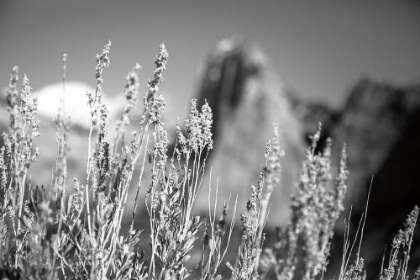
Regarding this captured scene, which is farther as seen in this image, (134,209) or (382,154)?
(382,154)

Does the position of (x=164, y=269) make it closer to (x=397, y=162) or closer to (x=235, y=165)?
(x=235, y=165)

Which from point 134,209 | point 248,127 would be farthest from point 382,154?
point 134,209

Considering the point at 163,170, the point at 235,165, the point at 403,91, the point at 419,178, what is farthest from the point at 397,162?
the point at 163,170

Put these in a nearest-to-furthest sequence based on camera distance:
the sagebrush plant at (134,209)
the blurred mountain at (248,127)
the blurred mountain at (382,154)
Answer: the sagebrush plant at (134,209)
the blurred mountain at (382,154)
the blurred mountain at (248,127)

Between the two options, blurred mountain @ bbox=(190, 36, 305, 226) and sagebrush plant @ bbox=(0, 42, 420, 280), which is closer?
sagebrush plant @ bbox=(0, 42, 420, 280)

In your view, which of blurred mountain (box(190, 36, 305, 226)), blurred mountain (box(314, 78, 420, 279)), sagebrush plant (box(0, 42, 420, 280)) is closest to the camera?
sagebrush plant (box(0, 42, 420, 280))

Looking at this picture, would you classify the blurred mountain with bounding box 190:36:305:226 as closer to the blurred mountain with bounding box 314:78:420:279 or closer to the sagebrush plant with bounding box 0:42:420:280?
the blurred mountain with bounding box 314:78:420:279

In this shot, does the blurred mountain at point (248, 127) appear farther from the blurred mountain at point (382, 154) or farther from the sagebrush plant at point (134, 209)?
the sagebrush plant at point (134, 209)

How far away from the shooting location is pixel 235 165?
18734 mm

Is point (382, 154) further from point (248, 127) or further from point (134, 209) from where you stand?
point (134, 209)

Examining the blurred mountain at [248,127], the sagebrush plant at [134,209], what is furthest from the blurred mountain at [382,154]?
the sagebrush plant at [134,209]

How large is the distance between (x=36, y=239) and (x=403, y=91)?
22.2 metres

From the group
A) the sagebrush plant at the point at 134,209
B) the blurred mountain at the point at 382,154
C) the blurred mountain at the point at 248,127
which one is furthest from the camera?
the blurred mountain at the point at 248,127

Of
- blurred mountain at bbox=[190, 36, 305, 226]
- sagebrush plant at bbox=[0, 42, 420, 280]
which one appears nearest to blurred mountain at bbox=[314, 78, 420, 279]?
blurred mountain at bbox=[190, 36, 305, 226]
